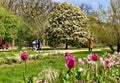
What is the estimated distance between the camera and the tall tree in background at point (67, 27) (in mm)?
40156

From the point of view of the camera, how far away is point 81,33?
4112 cm

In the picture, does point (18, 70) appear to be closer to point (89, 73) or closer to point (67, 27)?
point (89, 73)

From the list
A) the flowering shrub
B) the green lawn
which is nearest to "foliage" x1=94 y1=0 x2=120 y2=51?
the green lawn

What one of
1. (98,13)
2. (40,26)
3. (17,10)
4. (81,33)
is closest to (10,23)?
(98,13)

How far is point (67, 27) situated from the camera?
40844mm

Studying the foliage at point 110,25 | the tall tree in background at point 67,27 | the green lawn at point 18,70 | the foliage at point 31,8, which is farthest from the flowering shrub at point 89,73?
the foliage at point 31,8

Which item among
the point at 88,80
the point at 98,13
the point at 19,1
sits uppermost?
the point at 19,1

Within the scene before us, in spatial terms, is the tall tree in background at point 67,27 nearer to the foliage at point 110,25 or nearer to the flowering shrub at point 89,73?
the foliage at point 110,25

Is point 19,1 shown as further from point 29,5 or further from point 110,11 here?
point 110,11

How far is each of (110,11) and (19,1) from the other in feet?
107

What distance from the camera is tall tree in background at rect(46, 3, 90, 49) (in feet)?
132

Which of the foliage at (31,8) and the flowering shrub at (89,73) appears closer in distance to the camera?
the flowering shrub at (89,73)

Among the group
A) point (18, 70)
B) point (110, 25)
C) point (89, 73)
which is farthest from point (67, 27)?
point (89, 73)

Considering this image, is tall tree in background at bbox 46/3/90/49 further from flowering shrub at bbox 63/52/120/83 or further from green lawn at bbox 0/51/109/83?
flowering shrub at bbox 63/52/120/83
